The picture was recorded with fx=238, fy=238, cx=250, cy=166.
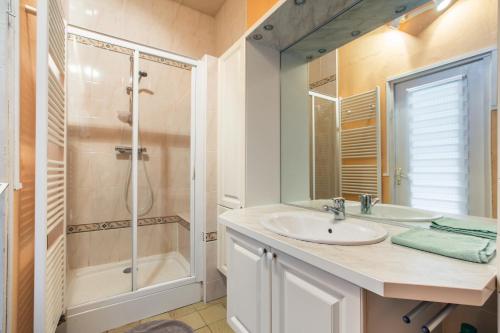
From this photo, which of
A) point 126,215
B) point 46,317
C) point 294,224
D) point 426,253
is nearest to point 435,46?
point 426,253

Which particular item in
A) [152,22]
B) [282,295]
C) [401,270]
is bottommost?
[282,295]

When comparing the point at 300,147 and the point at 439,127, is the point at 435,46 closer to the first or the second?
the point at 439,127

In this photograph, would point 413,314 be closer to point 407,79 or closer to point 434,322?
point 434,322

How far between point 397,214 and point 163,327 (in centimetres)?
153

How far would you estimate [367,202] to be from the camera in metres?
1.26

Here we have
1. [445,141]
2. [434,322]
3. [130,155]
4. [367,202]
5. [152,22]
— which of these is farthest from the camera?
[152,22]

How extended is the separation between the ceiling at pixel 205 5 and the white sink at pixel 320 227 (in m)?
2.20


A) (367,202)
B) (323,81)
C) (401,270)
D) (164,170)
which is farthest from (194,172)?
(401,270)

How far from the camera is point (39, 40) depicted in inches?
41.1

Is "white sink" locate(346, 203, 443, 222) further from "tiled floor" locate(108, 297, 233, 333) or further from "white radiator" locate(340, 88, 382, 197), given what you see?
"tiled floor" locate(108, 297, 233, 333)

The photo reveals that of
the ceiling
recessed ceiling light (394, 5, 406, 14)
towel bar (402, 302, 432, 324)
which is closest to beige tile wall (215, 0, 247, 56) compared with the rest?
the ceiling

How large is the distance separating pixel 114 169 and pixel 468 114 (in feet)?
7.75

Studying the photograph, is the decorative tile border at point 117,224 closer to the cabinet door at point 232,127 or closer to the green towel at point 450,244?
the cabinet door at point 232,127

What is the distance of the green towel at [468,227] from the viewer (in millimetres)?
848
